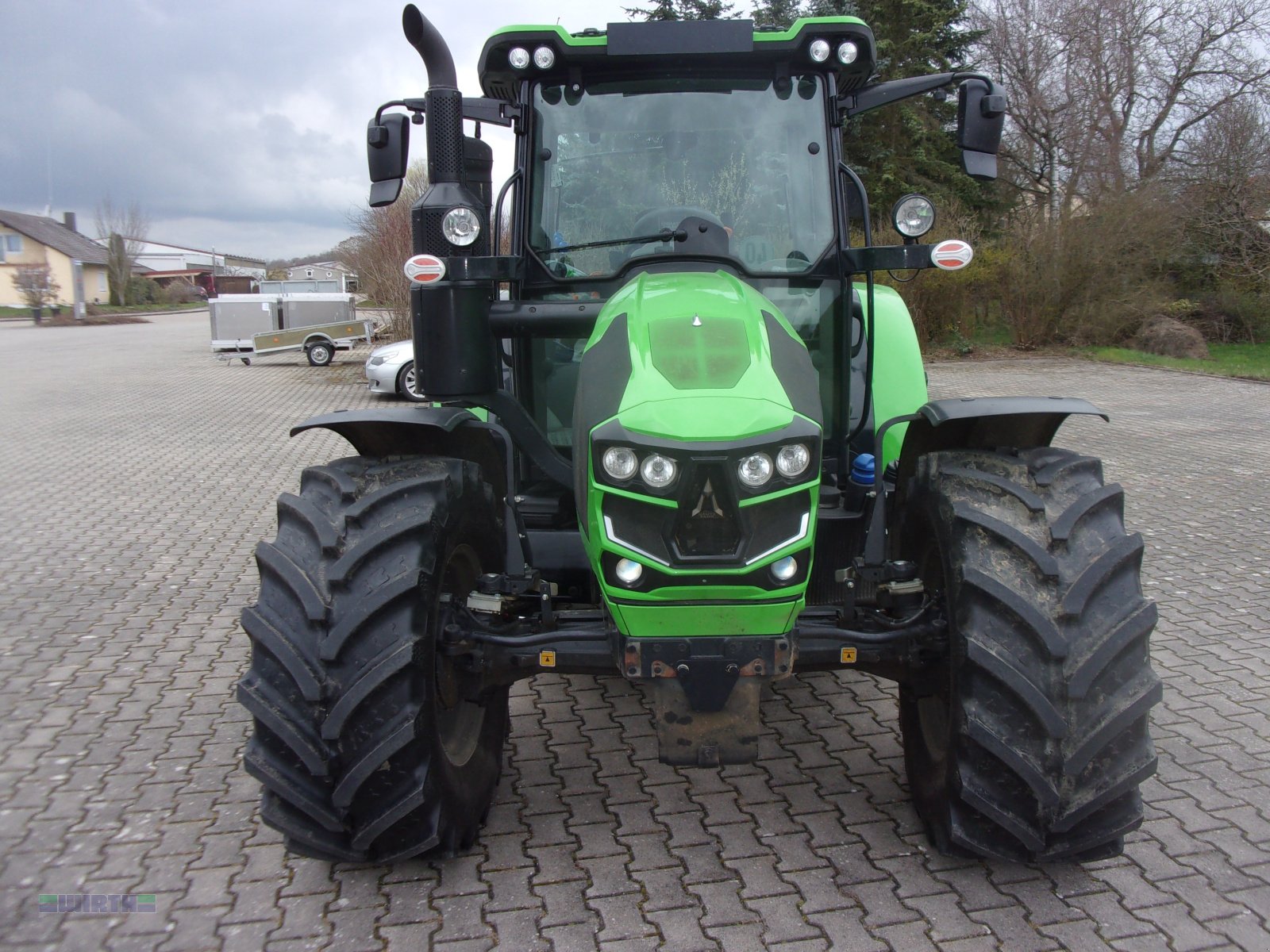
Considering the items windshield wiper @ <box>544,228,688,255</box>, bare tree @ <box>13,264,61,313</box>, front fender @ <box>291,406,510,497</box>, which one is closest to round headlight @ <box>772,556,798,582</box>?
front fender @ <box>291,406,510,497</box>

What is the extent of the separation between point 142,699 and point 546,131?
10.1 feet

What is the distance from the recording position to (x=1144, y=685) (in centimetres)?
277

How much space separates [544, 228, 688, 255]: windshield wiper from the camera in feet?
11.9

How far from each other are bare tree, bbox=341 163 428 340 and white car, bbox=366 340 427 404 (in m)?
4.03

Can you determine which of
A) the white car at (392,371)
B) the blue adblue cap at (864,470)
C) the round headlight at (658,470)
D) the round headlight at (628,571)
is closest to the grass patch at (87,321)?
the white car at (392,371)

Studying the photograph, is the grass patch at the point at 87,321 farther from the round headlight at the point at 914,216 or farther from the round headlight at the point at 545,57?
the round headlight at the point at 914,216

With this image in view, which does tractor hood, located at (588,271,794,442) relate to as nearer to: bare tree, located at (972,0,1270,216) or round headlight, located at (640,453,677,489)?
round headlight, located at (640,453,677,489)

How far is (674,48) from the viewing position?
3707 mm

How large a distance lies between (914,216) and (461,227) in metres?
1.59

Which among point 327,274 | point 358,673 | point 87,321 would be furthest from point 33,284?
point 358,673

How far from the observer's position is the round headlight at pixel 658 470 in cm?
249

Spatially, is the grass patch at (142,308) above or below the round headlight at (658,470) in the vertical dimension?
above

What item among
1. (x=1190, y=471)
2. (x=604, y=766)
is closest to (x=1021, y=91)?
(x=1190, y=471)

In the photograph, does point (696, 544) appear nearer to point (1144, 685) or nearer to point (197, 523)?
point (1144, 685)
